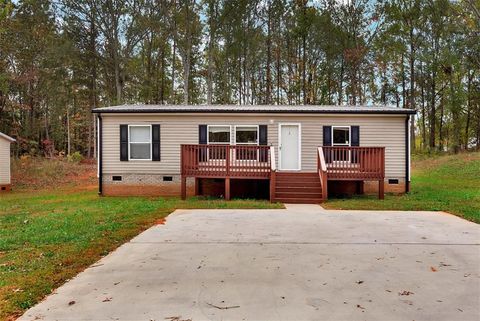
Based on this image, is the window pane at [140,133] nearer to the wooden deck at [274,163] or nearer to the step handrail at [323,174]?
the wooden deck at [274,163]

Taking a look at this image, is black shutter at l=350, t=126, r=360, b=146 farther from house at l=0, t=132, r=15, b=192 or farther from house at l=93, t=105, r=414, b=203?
house at l=0, t=132, r=15, b=192

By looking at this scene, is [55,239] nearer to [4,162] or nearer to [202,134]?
[202,134]

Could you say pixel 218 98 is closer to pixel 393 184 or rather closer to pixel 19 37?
pixel 19 37

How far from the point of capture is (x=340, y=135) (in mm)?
13102

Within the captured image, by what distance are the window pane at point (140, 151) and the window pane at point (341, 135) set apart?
684 cm

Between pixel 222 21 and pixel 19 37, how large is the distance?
1322cm

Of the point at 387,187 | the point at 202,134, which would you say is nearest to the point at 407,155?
the point at 387,187

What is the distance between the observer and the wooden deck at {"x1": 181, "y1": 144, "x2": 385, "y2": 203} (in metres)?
11.5

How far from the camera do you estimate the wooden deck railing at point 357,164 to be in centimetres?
1147

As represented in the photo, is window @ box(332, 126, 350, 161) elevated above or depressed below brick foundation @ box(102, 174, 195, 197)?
above

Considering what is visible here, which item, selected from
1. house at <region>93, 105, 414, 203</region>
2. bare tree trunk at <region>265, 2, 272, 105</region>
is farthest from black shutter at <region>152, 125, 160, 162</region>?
bare tree trunk at <region>265, 2, 272, 105</region>

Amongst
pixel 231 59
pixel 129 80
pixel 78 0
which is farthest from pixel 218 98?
pixel 78 0

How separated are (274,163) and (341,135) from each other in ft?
10.7

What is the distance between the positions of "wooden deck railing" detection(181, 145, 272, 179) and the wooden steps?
0.62 m
